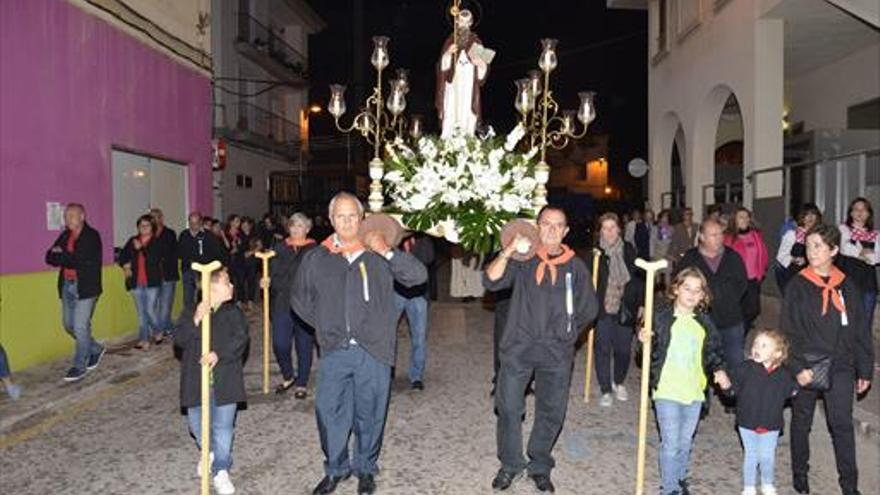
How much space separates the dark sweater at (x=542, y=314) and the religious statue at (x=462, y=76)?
2764 millimetres

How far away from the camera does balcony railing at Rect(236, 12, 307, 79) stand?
27484mm

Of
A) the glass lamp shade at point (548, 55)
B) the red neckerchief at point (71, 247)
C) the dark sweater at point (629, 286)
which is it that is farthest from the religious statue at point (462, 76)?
the red neckerchief at point (71, 247)

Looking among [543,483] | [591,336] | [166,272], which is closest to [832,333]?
[543,483]

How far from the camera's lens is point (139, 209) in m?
12.5

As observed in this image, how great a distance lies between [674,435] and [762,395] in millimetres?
610

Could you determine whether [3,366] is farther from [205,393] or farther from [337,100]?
[337,100]

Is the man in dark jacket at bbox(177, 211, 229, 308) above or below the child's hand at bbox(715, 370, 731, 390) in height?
above

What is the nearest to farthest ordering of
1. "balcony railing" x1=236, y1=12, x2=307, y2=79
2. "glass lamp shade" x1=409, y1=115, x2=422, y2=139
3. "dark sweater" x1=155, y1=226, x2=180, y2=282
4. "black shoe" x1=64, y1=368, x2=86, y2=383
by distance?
"glass lamp shade" x1=409, y1=115, x2=422, y2=139
"black shoe" x1=64, y1=368, x2=86, y2=383
"dark sweater" x1=155, y1=226, x2=180, y2=282
"balcony railing" x1=236, y1=12, x2=307, y2=79

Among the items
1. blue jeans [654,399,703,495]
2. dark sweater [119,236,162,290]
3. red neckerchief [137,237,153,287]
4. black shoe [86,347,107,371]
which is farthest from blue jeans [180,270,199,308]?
blue jeans [654,399,703,495]

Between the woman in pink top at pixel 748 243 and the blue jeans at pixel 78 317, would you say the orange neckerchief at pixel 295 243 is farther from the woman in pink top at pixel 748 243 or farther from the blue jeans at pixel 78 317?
the woman in pink top at pixel 748 243

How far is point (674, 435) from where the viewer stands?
5000mm

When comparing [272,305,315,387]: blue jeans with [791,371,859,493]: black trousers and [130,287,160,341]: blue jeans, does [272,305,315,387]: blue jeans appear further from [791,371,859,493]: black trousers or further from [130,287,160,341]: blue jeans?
[791,371,859,493]: black trousers

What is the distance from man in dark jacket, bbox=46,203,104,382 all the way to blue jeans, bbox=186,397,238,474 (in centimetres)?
396

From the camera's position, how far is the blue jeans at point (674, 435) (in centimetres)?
499
